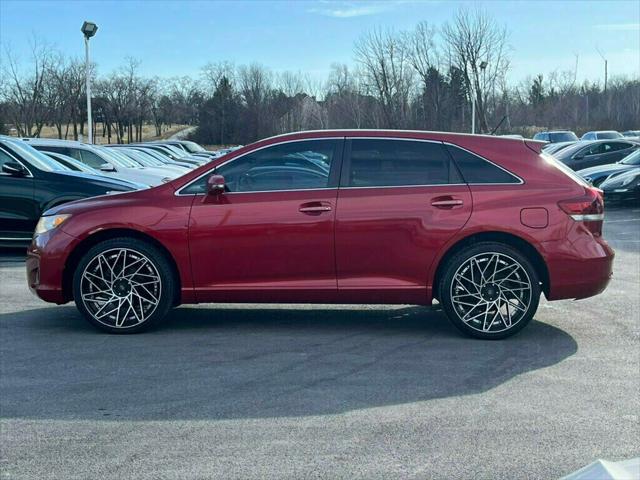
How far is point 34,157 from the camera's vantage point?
37.2 ft

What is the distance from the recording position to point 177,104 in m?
71.6

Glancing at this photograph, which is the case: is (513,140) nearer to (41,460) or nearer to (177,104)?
(41,460)

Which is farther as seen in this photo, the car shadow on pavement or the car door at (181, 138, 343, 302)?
the car door at (181, 138, 343, 302)

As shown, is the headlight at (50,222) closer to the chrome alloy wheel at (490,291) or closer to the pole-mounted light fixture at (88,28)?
the chrome alloy wheel at (490,291)

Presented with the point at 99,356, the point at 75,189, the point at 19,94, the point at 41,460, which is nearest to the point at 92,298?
the point at 99,356

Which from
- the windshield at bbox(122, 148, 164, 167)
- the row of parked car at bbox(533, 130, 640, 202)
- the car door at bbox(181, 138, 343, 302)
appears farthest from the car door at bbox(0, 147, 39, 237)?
the windshield at bbox(122, 148, 164, 167)

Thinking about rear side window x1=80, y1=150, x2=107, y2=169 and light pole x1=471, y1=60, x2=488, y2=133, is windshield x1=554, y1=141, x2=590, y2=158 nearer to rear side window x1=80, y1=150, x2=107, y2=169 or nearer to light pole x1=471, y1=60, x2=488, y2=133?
rear side window x1=80, y1=150, x2=107, y2=169

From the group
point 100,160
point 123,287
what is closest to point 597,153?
point 100,160

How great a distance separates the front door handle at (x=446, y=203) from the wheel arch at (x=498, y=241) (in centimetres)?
26

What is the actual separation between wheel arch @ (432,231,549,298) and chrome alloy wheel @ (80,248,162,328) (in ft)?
7.31

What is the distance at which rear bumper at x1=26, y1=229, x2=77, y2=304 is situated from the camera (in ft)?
21.4

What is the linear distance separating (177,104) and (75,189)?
62.3 meters

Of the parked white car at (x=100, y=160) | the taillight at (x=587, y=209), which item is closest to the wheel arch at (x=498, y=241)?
the taillight at (x=587, y=209)

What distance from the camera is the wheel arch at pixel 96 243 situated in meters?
6.50
